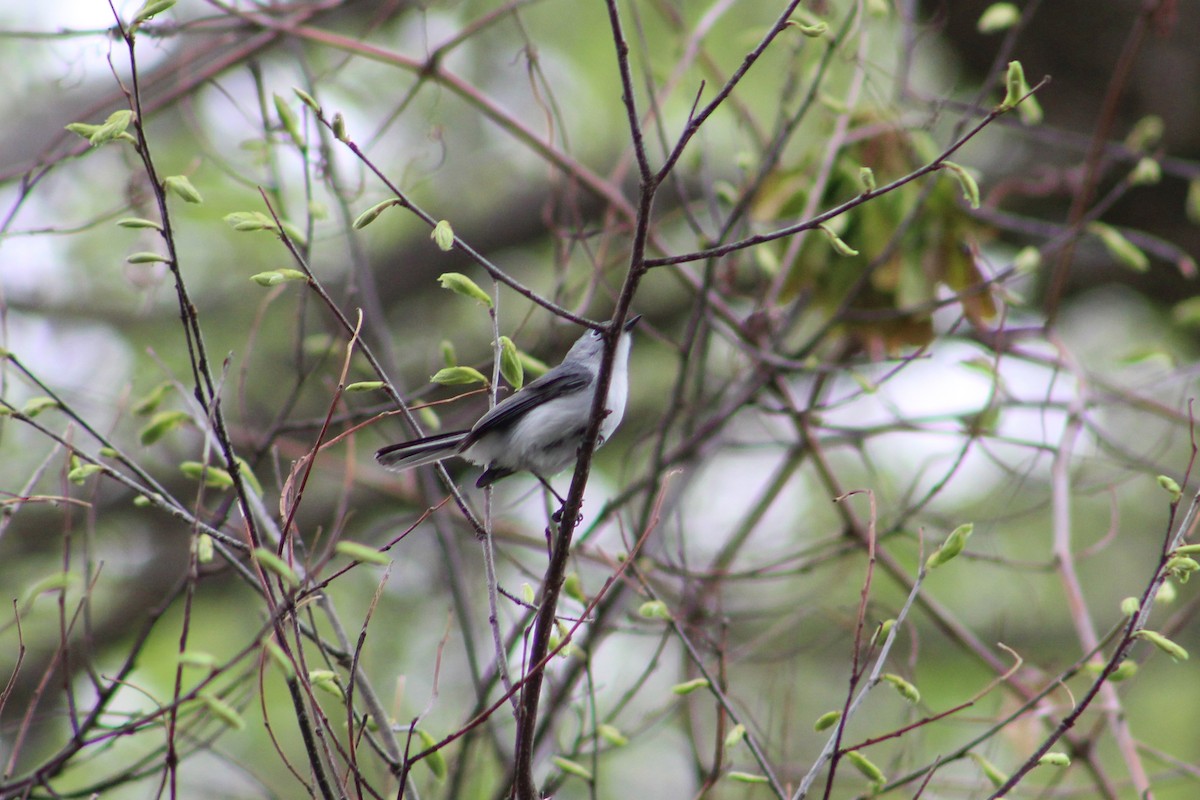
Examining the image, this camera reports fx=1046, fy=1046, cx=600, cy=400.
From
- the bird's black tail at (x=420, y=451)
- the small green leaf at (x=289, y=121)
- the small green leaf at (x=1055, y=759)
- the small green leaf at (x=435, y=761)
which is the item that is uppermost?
the small green leaf at (x=289, y=121)

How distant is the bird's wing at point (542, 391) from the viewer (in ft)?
10.1

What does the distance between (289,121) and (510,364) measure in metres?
1.26

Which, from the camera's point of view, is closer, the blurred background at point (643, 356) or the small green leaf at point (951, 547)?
the small green leaf at point (951, 547)

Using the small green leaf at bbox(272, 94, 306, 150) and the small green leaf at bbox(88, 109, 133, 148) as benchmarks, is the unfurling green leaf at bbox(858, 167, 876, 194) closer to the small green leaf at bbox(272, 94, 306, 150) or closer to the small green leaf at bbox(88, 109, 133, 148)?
the small green leaf at bbox(88, 109, 133, 148)

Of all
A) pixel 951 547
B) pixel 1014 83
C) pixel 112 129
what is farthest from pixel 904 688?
pixel 112 129

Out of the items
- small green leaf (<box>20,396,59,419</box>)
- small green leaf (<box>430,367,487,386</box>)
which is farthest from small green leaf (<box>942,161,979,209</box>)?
small green leaf (<box>20,396,59,419</box>)

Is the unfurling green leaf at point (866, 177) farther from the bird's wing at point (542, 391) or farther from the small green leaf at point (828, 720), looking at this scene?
the bird's wing at point (542, 391)

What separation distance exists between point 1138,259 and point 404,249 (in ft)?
13.7

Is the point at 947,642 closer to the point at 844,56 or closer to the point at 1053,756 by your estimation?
the point at 844,56

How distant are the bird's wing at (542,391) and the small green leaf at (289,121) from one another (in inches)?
37.4

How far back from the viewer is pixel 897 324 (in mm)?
4094

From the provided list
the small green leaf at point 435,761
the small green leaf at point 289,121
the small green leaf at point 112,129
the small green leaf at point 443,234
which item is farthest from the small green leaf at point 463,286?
the small green leaf at point 289,121

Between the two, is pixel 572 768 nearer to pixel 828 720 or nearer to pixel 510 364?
pixel 828 720

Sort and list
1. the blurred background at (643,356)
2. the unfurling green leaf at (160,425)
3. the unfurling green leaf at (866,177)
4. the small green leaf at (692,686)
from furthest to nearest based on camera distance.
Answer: the blurred background at (643,356)
the unfurling green leaf at (160,425)
the small green leaf at (692,686)
the unfurling green leaf at (866,177)
